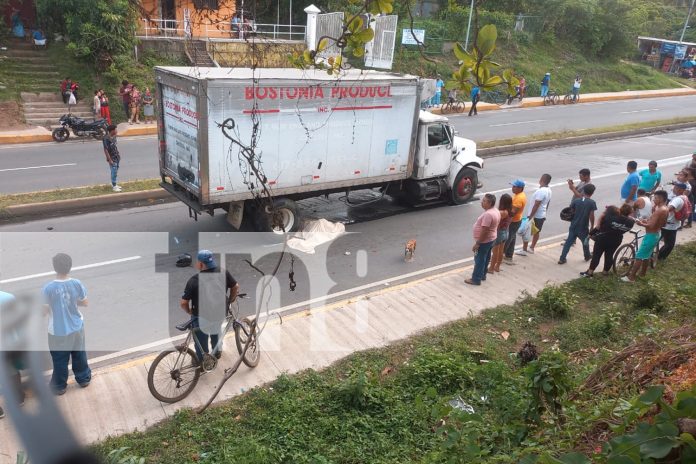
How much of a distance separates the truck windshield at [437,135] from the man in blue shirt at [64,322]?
27.9 ft

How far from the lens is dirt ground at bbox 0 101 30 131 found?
18.8m

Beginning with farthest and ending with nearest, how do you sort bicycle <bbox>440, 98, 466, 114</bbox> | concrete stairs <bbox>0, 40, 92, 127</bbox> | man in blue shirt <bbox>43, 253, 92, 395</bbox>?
bicycle <bbox>440, 98, 466, 114</bbox>, concrete stairs <bbox>0, 40, 92, 127</bbox>, man in blue shirt <bbox>43, 253, 92, 395</bbox>

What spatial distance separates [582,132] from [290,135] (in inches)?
666

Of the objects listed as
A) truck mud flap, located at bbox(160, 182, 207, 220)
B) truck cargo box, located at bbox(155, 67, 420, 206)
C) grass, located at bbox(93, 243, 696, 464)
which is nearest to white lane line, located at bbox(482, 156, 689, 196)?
truck cargo box, located at bbox(155, 67, 420, 206)

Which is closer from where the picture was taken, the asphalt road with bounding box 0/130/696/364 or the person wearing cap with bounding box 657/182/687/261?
the asphalt road with bounding box 0/130/696/364

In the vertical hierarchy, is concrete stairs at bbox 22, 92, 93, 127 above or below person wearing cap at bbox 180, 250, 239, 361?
below

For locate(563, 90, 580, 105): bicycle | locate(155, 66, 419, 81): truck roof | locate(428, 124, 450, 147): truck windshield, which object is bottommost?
locate(563, 90, 580, 105): bicycle

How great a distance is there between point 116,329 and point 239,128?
13.1 feet

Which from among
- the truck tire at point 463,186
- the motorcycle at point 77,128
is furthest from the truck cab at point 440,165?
the motorcycle at point 77,128

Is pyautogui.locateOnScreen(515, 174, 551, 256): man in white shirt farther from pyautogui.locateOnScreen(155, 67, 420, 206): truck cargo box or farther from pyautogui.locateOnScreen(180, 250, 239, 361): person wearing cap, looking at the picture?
pyautogui.locateOnScreen(180, 250, 239, 361): person wearing cap

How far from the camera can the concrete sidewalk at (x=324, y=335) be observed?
5504 millimetres

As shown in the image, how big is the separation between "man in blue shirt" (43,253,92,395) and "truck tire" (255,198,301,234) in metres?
4.99

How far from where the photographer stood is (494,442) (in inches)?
168

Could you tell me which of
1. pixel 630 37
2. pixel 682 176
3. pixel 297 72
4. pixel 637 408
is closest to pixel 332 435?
pixel 637 408
